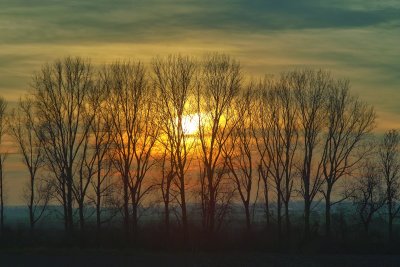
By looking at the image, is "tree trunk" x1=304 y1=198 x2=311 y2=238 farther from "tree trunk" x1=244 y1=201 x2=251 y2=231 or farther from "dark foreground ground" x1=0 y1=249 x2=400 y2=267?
"dark foreground ground" x1=0 y1=249 x2=400 y2=267

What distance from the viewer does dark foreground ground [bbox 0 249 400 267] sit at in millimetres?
48094

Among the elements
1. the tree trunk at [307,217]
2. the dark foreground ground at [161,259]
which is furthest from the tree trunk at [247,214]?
the dark foreground ground at [161,259]

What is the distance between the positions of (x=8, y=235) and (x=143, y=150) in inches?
616

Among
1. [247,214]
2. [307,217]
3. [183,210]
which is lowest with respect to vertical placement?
[307,217]

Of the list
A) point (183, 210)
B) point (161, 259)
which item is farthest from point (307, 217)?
point (161, 259)

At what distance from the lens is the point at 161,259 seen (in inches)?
2076

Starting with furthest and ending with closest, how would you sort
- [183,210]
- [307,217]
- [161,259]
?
[307,217] < [183,210] < [161,259]

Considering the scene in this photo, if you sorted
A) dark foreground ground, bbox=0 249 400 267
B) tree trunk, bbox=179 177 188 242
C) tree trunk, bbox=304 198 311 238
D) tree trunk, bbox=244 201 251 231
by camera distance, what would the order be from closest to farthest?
dark foreground ground, bbox=0 249 400 267 → tree trunk, bbox=179 177 188 242 → tree trunk, bbox=244 201 251 231 → tree trunk, bbox=304 198 311 238

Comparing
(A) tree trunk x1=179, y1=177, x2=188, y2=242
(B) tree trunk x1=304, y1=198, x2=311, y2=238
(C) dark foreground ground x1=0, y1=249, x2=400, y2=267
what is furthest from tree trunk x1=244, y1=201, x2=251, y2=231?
(C) dark foreground ground x1=0, y1=249, x2=400, y2=267

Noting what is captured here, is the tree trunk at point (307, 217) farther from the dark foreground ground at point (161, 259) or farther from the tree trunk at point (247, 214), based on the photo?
the dark foreground ground at point (161, 259)

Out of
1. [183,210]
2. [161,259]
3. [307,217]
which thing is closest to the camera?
[161,259]

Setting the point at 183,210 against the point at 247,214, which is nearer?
the point at 183,210

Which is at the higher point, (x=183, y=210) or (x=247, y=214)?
(x=183, y=210)

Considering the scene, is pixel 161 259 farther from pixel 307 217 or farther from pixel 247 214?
pixel 307 217
